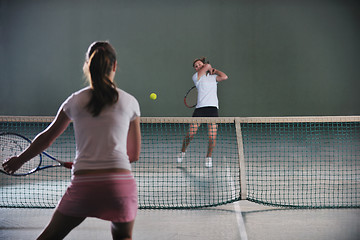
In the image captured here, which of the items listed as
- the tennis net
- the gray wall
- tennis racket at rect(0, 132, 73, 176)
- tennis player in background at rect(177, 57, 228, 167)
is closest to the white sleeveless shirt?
tennis racket at rect(0, 132, 73, 176)

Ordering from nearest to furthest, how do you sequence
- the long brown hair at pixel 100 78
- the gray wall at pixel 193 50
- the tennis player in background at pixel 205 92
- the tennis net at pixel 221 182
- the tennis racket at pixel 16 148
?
the long brown hair at pixel 100 78 → the tennis racket at pixel 16 148 → the tennis net at pixel 221 182 → the tennis player in background at pixel 205 92 → the gray wall at pixel 193 50

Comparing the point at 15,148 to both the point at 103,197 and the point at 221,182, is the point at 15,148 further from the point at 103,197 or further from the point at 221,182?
the point at 221,182

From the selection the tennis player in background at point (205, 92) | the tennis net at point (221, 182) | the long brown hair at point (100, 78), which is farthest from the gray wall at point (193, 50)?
the long brown hair at point (100, 78)

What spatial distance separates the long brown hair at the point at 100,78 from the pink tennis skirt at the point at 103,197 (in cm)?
26

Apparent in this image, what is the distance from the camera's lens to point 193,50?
11.0 meters

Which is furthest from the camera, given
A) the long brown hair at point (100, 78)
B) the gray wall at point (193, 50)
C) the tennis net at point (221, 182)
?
the gray wall at point (193, 50)

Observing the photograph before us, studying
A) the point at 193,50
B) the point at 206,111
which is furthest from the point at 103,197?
the point at 193,50

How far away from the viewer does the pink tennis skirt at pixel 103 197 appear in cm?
143

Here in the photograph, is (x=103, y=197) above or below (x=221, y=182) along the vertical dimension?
above

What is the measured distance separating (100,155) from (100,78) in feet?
1.00

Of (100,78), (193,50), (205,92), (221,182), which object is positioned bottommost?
(221,182)

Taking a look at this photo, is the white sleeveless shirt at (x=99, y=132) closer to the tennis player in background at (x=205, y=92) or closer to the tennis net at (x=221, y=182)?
the tennis net at (x=221, y=182)

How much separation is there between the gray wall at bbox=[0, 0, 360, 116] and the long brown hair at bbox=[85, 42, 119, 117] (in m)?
9.43

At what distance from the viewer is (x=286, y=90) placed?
11.0 meters
